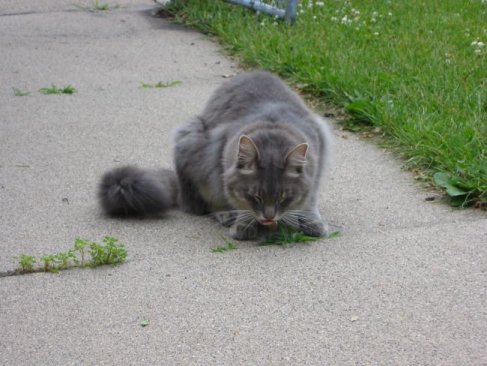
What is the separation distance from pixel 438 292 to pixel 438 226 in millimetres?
935

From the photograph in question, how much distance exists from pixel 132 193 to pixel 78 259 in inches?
28.9

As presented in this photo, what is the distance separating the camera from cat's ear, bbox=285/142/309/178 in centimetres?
496

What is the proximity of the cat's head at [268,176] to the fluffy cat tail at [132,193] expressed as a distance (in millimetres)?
624

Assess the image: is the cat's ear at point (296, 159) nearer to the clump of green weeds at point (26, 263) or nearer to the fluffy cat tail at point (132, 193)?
the fluffy cat tail at point (132, 193)

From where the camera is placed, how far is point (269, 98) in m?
5.73

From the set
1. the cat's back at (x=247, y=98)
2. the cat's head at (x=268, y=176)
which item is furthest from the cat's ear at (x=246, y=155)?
the cat's back at (x=247, y=98)

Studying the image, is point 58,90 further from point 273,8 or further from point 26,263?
point 26,263

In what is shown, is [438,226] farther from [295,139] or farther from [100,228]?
[100,228]

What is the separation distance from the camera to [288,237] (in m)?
5.11

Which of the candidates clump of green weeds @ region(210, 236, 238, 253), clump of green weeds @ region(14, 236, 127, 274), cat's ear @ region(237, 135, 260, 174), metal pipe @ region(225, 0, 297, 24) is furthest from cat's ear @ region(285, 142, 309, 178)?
metal pipe @ region(225, 0, 297, 24)

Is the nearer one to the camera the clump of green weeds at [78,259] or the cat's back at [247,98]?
the clump of green weeds at [78,259]

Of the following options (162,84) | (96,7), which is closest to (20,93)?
(162,84)

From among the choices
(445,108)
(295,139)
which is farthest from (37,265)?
(445,108)

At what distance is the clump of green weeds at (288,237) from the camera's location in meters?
5.08
